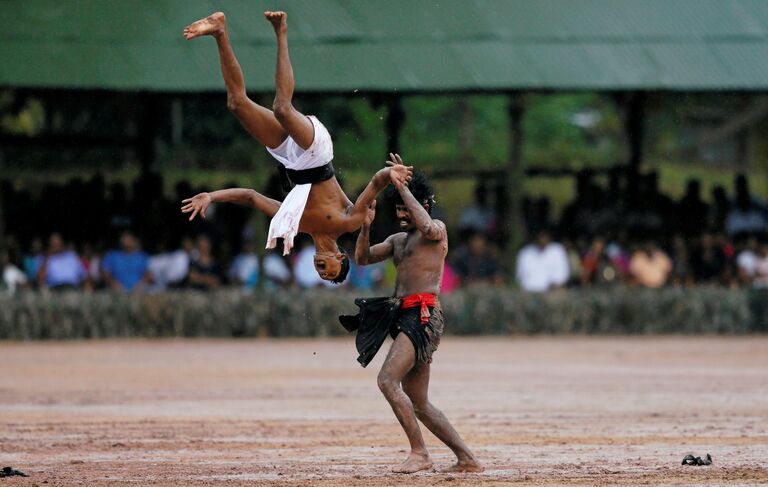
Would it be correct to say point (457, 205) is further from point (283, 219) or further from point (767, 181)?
point (283, 219)

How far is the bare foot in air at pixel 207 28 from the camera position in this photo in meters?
10.4

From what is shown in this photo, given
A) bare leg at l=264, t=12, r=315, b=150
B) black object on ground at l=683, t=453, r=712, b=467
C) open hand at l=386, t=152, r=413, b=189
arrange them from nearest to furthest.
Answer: open hand at l=386, t=152, r=413, b=189
bare leg at l=264, t=12, r=315, b=150
black object on ground at l=683, t=453, r=712, b=467

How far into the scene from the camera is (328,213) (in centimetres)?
1102

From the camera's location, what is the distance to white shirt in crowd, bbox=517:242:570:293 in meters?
24.5

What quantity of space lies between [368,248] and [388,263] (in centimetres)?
1450

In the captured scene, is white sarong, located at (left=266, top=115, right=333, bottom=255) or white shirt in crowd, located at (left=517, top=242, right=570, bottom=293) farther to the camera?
white shirt in crowd, located at (left=517, top=242, right=570, bottom=293)

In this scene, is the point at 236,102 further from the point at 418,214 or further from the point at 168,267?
the point at 168,267

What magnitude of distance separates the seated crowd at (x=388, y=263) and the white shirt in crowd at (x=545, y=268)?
0.01 meters

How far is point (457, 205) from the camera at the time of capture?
120 ft

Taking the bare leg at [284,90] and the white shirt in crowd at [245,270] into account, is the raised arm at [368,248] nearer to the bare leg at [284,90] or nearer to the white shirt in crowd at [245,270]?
the bare leg at [284,90]

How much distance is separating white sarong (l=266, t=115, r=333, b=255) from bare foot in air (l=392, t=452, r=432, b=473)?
5.17ft

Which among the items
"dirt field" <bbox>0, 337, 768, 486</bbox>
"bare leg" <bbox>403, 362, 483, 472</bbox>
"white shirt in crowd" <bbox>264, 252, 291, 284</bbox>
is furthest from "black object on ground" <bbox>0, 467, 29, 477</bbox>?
"white shirt in crowd" <bbox>264, 252, 291, 284</bbox>

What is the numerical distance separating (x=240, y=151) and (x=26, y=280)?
15453 mm

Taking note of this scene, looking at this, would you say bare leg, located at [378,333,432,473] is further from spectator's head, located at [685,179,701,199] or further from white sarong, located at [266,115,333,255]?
spectator's head, located at [685,179,701,199]
